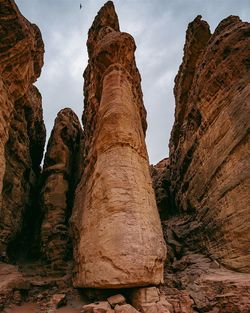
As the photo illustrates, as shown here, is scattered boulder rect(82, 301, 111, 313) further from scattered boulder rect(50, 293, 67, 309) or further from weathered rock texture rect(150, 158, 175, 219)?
weathered rock texture rect(150, 158, 175, 219)

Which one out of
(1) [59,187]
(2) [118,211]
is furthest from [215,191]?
(1) [59,187]

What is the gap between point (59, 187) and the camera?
19047 mm

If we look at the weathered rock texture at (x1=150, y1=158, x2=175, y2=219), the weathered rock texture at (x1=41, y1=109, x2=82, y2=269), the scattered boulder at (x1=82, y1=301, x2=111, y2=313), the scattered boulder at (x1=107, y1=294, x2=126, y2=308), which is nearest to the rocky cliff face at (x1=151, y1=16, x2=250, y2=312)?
the scattered boulder at (x1=107, y1=294, x2=126, y2=308)

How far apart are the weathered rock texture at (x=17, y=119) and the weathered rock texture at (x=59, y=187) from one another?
169cm

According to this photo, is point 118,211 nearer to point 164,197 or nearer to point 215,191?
point 215,191

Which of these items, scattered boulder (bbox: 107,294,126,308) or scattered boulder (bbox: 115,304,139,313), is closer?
scattered boulder (bbox: 115,304,139,313)

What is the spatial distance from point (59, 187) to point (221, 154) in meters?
12.0

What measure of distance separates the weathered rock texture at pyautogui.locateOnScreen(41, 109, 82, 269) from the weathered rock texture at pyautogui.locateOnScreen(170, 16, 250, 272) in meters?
8.11

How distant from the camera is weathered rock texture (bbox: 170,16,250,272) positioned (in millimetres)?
10352

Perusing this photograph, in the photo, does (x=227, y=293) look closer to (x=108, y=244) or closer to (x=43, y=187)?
(x=108, y=244)

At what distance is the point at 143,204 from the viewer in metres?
9.84

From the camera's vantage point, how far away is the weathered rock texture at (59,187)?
16.2 metres

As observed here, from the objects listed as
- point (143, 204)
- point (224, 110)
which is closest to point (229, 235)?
point (143, 204)

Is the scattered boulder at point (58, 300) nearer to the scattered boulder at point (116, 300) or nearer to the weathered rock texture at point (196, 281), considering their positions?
the scattered boulder at point (116, 300)
